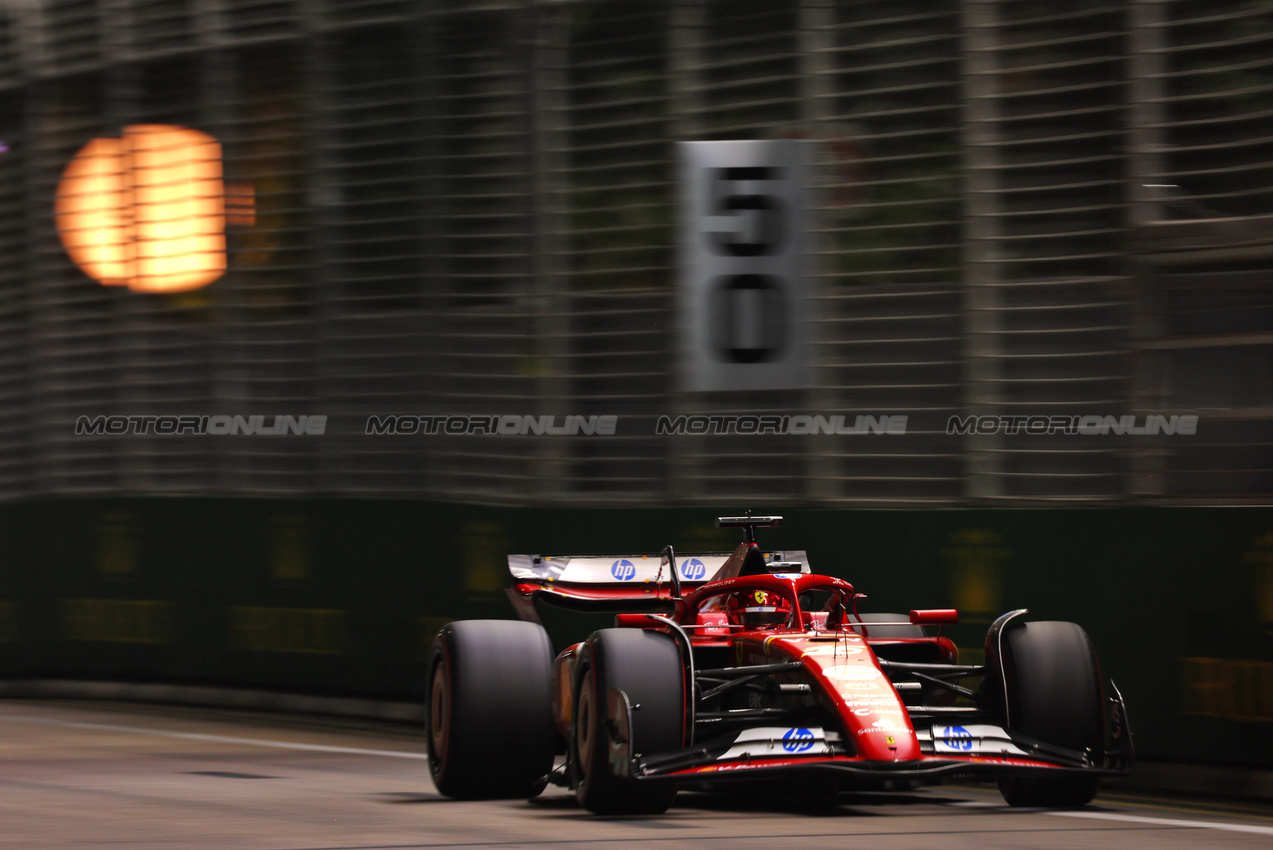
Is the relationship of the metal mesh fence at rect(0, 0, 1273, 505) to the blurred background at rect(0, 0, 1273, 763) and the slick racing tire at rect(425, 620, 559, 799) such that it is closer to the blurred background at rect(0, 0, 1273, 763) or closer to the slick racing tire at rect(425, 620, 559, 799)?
the blurred background at rect(0, 0, 1273, 763)

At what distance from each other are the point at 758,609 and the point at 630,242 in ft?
15.6

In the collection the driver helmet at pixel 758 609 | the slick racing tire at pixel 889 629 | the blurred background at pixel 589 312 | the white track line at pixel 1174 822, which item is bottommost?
the white track line at pixel 1174 822

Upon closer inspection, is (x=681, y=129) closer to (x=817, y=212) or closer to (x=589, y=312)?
(x=817, y=212)

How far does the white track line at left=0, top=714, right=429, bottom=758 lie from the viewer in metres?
12.6

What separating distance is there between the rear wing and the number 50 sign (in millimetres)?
2165

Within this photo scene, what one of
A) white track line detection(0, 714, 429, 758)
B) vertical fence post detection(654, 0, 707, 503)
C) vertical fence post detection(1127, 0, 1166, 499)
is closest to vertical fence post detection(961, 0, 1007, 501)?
vertical fence post detection(1127, 0, 1166, 499)

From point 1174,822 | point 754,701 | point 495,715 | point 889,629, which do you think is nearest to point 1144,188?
point 889,629

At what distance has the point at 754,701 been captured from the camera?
9133mm

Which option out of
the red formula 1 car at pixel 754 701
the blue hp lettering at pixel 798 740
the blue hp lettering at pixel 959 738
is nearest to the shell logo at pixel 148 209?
the red formula 1 car at pixel 754 701

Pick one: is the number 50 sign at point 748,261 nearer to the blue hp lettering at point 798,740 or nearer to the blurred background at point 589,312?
the blurred background at point 589,312

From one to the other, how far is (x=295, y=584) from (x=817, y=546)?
208 inches

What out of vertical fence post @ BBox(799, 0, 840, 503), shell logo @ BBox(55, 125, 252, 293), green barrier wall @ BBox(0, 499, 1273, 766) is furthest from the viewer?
shell logo @ BBox(55, 125, 252, 293)

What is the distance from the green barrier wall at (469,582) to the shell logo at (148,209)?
211 centimetres

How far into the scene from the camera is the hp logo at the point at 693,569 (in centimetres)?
1079
